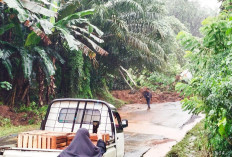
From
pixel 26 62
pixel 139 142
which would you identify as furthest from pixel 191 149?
pixel 26 62

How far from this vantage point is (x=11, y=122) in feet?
39.5

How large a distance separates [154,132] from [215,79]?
7.91 meters

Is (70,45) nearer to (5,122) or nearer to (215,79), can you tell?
(5,122)

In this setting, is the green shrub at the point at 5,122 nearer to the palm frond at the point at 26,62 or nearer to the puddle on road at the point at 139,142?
the palm frond at the point at 26,62

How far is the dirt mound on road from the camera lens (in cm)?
2443

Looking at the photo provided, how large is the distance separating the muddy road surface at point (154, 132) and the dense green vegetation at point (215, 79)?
299 centimetres

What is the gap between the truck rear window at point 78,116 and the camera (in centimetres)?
563

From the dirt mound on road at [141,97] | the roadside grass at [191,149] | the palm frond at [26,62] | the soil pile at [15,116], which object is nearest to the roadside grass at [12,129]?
the soil pile at [15,116]

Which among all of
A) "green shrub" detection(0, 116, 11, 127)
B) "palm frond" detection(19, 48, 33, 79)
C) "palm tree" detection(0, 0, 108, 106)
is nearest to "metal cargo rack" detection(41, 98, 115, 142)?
"palm tree" detection(0, 0, 108, 106)

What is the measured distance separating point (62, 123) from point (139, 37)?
42.1 feet

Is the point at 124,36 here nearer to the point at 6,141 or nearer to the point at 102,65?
the point at 102,65

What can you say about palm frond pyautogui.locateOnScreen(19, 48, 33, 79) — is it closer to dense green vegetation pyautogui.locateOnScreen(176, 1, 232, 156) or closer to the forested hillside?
the forested hillside

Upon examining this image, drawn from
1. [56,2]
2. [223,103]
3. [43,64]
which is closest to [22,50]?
[43,64]

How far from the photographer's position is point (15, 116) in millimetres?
12609
